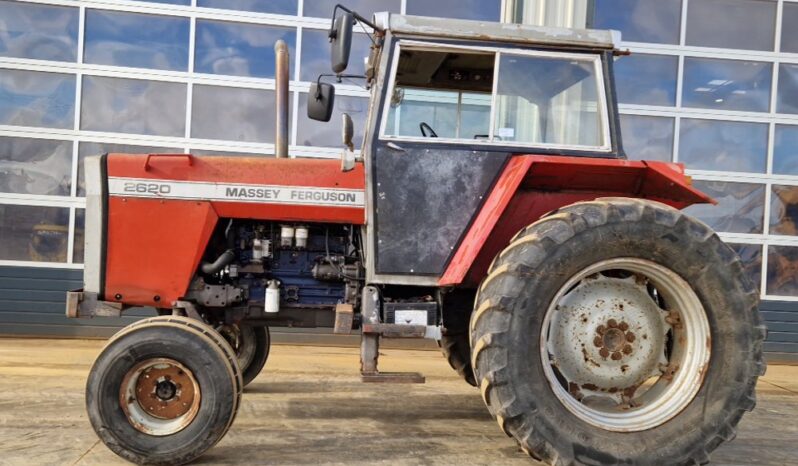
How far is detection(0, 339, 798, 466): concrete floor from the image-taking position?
3.16 meters

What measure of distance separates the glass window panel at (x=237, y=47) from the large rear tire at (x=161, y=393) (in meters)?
4.51

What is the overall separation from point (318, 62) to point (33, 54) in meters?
3.12

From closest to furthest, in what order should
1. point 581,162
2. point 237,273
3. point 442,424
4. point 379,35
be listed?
point 581,162, point 379,35, point 237,273, point 442,424

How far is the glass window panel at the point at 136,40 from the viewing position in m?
6.68

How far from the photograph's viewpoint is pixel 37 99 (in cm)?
661

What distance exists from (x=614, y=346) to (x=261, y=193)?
2079 millimetres

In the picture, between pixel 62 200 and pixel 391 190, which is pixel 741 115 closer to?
pixel 391 190

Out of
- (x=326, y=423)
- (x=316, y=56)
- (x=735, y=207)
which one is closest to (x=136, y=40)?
(x=316, y=56)

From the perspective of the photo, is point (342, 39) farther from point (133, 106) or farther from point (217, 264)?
point (133, 106)

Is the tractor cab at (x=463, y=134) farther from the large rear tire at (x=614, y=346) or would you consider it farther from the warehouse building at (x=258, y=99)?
the warehouse building at (x=258, y=99)

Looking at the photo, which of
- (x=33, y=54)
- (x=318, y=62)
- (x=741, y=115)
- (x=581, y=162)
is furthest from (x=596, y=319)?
(x=33, y=54)

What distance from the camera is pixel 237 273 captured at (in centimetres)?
357

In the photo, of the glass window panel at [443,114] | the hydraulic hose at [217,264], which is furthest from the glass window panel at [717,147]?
the hydraulic hose at [217,264]

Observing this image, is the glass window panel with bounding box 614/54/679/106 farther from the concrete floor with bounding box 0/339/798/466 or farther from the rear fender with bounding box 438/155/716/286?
the rear fender with bounding box 438/155/716/286
